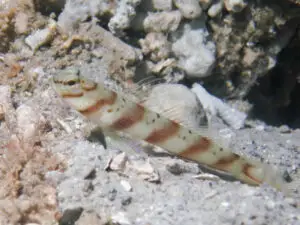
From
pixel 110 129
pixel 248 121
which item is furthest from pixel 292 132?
pixel 110 129

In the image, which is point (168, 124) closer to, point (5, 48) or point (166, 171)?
point (166, 171)

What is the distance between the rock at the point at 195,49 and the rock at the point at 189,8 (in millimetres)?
184

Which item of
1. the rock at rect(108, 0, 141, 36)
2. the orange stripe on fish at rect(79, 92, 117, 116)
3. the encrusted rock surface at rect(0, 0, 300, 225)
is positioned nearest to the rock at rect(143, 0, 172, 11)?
the encrusted rock surface at rect(0, 0, 300, 225)

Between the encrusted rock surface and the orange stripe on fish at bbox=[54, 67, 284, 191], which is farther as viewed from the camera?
the orange stripe on fish at bbox=[54, 67, 284, 191]

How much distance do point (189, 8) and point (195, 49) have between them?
527mm

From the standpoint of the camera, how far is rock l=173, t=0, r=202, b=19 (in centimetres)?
420

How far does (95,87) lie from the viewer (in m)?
2.83

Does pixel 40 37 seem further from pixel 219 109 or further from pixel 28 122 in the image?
pixel 219 109

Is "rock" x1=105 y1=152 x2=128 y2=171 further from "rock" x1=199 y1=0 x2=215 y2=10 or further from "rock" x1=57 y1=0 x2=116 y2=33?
"rock" x1=199 y1=0 x2=215 y2=10

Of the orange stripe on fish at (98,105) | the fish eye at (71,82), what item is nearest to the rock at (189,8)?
the orange stripe on fish at (98,105)

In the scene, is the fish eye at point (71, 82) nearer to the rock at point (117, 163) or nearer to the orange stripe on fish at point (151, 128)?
the orange stripe on fish at point (151, 128)

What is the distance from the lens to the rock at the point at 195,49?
4.44m

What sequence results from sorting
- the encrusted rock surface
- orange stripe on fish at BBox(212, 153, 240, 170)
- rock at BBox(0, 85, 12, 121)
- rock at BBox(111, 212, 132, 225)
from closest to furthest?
rock at BBox(111, 212, 132, 225) → the encrusted rock surface → orange stripe on fish at BBox(212, 153, 240, 170) → rock at BBox(0, 85, 12, 121)

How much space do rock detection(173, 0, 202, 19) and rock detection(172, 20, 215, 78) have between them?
18 cm
